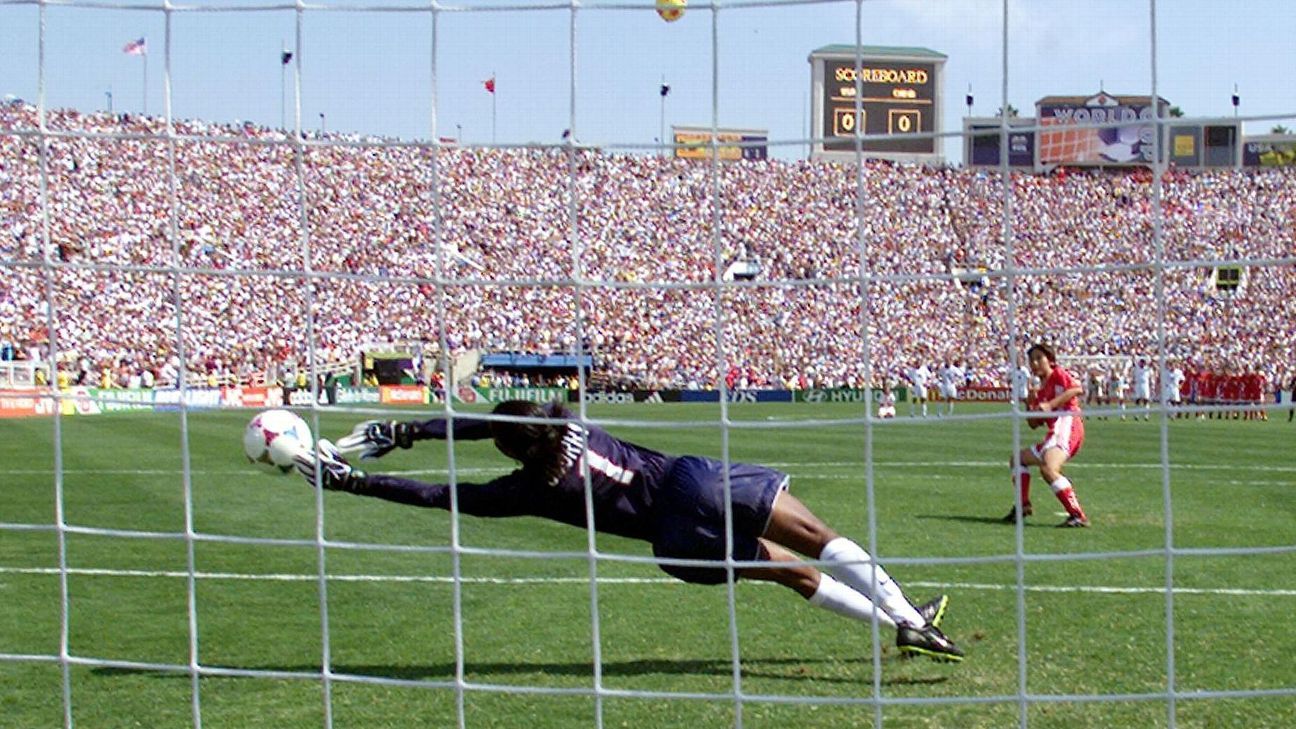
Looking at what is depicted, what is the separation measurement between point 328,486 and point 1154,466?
47.8 feet

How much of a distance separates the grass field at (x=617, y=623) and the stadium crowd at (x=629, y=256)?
7697 millimetres

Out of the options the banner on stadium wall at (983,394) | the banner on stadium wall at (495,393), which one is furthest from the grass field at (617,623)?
the banner on stadium wall at (983,394)

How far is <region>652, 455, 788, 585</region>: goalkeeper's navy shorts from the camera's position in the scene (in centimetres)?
648

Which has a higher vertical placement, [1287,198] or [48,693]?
[1287,198]

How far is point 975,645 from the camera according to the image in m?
7.22

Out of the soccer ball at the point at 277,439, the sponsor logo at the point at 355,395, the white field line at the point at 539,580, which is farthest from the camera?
the sponsor logo at the point at 355,395

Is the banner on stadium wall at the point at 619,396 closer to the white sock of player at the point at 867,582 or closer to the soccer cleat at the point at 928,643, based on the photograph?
the white sock of player at the point at 867,582

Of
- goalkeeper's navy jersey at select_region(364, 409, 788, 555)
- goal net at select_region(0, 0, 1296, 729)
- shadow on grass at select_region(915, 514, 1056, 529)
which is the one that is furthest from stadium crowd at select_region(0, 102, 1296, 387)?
goalkeeper's navy jersey at select_region(364, 409, 788, 555)

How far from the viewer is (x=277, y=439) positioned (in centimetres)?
625

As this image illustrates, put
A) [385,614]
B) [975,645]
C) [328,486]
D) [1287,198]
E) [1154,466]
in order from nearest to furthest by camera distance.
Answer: [328,486] < [975,645] < [385,614] < [1154,466] < [1287,198]

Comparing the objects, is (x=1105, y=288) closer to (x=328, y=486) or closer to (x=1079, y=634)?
(x=1079, y=634)

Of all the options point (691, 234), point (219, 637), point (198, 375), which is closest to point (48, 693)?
point (219, 637)

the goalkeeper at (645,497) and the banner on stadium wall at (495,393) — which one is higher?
the goalkeeper at (645,497)

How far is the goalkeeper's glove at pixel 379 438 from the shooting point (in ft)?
20.7
